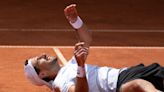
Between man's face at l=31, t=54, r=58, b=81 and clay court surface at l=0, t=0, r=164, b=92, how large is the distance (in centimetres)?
100

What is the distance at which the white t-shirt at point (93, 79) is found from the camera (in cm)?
480

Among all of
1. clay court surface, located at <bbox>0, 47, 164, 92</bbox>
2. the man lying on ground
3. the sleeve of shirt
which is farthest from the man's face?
clay court surface, located at <bbox>0, 47, 164, 92</bbox>

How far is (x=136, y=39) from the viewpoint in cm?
879

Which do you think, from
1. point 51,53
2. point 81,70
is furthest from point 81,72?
point 51,53

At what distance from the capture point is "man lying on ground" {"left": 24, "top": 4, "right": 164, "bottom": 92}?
14.8 ft

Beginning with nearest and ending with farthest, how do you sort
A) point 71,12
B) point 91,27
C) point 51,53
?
point 71,12
point 51,53
point 91,27

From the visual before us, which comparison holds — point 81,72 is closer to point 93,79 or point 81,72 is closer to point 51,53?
point 93,79

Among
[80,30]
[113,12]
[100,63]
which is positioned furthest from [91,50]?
[113,12]

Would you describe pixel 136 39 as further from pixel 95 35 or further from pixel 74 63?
pixel 74 63

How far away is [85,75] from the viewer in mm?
4535

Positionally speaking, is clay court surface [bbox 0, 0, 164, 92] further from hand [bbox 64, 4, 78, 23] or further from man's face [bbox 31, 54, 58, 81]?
hand [bbox 64, 4, 78, 23]

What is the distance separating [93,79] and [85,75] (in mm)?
347

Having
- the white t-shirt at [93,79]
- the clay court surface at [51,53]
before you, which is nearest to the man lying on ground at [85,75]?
the white t-shirt at [93,79]

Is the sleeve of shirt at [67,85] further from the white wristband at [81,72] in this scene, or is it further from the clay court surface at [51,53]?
the clay court surface at [51,53]
